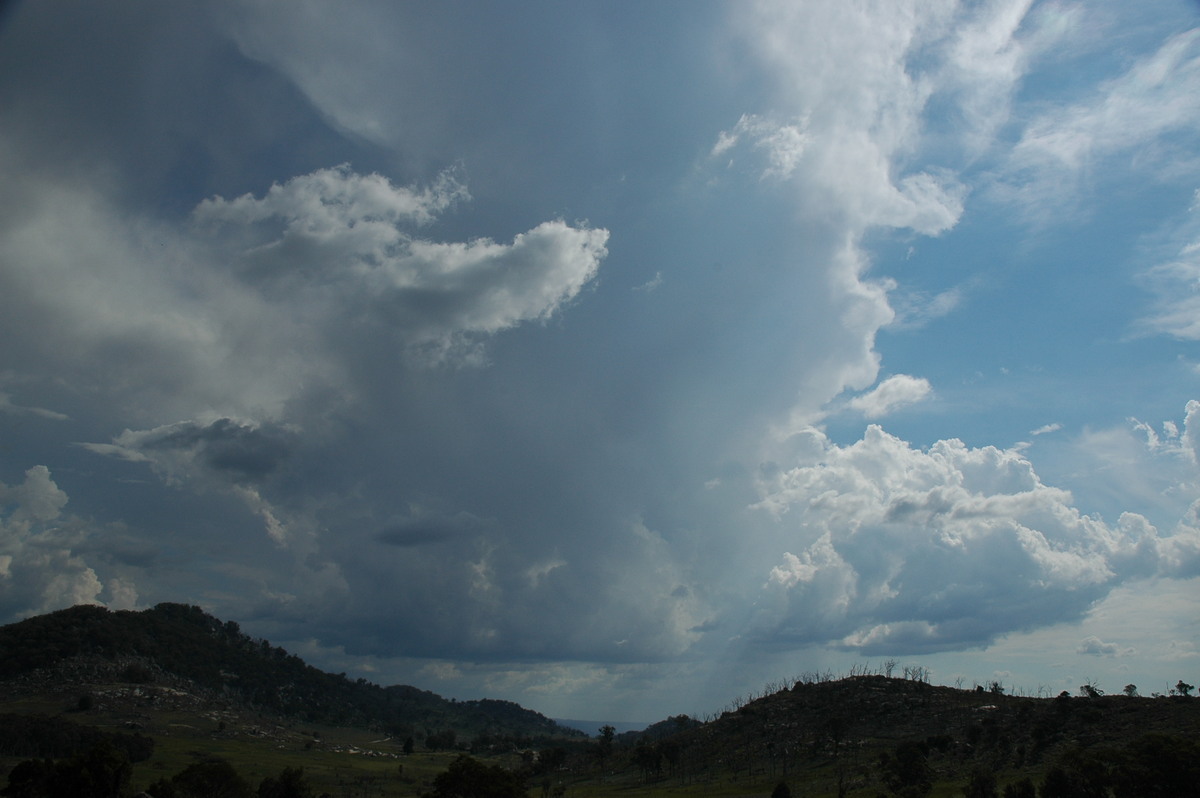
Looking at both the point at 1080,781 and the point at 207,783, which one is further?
the point at 207,783

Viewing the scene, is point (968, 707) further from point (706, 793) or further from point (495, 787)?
point (495, 787)

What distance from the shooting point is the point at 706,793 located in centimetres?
15288

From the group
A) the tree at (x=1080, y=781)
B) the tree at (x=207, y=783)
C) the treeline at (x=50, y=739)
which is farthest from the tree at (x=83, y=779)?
the tree at (x=1080, y=781)

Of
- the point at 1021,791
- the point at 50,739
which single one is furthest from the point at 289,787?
the point at 50,739

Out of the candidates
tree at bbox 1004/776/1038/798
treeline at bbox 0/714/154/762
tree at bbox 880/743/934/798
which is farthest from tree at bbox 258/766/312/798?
tree at bbox 1004/776/1038/798

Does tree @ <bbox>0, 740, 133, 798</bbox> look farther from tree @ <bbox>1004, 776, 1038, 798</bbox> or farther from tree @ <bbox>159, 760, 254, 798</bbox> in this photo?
tree @ <bbox>1004, 776, 1038, 798</bbox>

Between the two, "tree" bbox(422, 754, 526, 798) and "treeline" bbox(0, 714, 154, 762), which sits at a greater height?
"tree" bbox(422, 754, 526, 798)

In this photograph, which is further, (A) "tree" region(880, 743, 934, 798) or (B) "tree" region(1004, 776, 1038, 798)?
(A) "tree" region(880, 743, 934, 798)

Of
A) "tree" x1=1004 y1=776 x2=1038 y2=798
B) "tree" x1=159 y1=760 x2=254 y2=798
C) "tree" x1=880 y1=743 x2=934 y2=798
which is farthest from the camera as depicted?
"tree" x1=880 y1=743 x2=934 y2=798

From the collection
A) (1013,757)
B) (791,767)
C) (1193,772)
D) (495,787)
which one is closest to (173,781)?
(495,787)

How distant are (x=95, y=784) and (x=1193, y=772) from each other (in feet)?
471

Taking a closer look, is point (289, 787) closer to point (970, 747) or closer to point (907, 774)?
point (907, 774)

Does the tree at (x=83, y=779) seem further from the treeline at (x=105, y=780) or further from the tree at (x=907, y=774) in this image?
the tree at (x=907, y=774)

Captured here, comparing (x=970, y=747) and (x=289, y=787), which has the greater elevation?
(x=970, y=747)
